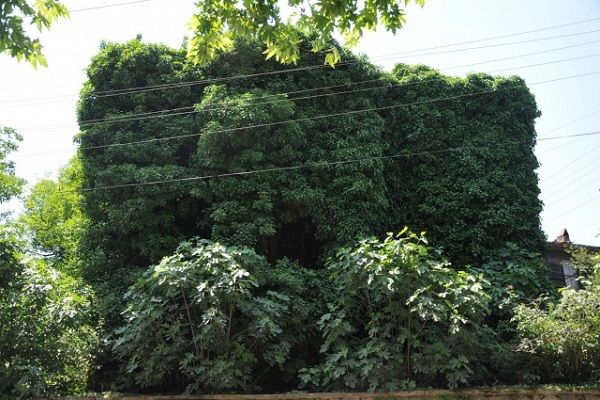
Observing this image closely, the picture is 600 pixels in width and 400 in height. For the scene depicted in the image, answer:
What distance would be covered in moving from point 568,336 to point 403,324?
7.72 ft

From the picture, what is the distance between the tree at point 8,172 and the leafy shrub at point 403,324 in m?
11.6

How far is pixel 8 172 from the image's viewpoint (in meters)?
15.8

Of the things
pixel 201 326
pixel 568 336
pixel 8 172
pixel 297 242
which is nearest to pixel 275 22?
pixel 201 326

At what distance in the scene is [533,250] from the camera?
11.5 meters

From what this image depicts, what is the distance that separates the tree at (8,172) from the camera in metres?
15.3

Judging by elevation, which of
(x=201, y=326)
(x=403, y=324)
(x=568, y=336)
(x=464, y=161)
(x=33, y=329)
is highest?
(x=464, y=161)

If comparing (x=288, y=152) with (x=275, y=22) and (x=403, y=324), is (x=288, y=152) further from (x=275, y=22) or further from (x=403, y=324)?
(x=275, y=22)

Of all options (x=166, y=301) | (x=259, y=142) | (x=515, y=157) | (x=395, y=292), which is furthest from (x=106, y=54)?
(x=515, y=157)

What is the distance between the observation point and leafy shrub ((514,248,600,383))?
7621 mm

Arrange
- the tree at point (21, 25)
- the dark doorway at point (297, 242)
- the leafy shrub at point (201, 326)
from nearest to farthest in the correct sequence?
1. the tree at point (21, 25)
2. the leafy shrub at point (201, 326)
3. the dark doorway at point (297, 242)

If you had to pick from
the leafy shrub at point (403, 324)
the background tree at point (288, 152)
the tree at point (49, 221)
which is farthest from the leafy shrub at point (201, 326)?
the tree at point (49, 221)

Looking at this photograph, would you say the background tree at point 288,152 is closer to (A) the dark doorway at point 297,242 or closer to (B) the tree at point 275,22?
(A) the dark doorway at point 297,242

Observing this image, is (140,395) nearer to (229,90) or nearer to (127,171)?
(127,171)

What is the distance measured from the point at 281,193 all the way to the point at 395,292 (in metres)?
3.35
